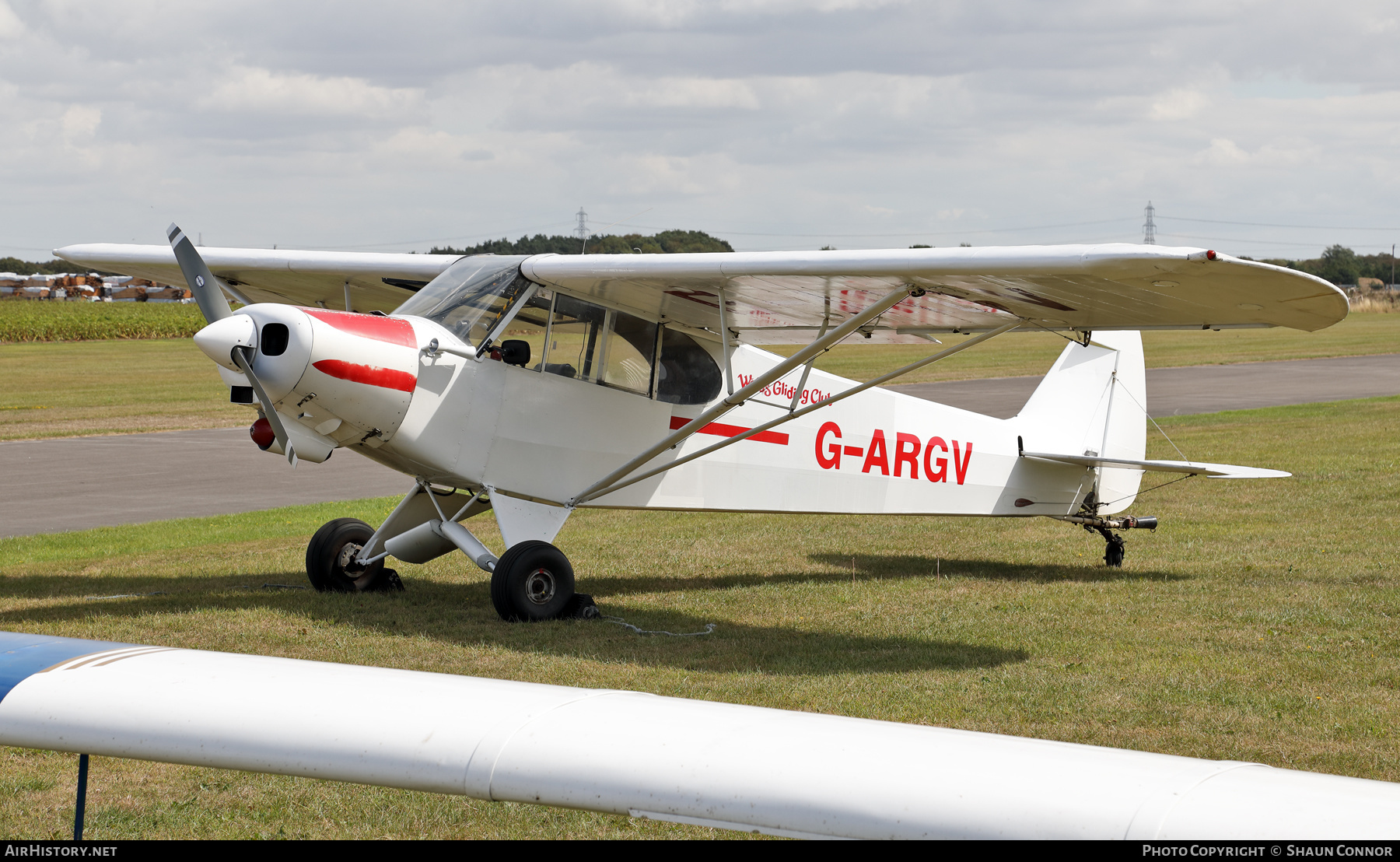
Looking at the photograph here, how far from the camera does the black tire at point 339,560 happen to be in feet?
30.8

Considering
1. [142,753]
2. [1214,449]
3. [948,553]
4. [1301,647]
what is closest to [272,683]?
[142,753]

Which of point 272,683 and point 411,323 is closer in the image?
point 272,683

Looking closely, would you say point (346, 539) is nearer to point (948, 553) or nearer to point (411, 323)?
point (411, 323)

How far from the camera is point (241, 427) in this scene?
24.3 m

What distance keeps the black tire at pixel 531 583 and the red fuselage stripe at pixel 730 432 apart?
1478mm

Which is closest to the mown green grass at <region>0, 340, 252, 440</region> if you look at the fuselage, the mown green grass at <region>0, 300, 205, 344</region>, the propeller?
the mown green grass at <region>0, 300, 205, 344</region>

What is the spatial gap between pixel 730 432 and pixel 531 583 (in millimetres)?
2194

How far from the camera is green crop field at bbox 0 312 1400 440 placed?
25.8 meters

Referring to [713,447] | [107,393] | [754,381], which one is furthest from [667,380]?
[107,393]

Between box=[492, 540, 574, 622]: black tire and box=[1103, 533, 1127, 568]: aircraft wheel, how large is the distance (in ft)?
16.1

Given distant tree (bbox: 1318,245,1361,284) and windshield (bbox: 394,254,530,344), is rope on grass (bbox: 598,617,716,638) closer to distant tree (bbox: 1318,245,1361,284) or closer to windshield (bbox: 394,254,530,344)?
windshield (bbox: 394,254,530,344)

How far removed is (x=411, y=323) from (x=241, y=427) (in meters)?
17.5

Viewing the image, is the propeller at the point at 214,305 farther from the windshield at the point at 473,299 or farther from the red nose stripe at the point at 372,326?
the windshield at the point at 473,299

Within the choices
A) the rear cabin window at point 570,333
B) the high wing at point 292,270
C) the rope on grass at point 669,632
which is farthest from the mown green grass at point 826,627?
the high wing at point 292,270
